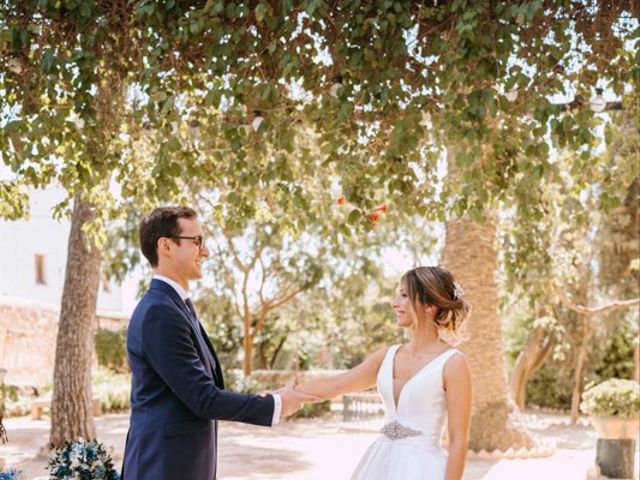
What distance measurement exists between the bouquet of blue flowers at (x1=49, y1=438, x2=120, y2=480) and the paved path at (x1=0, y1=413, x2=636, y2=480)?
589cm

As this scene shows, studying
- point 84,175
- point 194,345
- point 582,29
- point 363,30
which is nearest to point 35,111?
point 84,175

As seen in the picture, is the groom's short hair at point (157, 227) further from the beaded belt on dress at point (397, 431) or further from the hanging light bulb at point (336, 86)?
the hanging light bulb at point (336, 86)

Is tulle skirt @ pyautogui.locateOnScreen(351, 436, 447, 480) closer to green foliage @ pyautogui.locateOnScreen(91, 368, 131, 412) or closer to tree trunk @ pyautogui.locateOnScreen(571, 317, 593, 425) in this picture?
tree trunk @ pyautogui.locateOnScreen(571, 317, 593, 425)

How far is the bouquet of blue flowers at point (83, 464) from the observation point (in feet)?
14.4

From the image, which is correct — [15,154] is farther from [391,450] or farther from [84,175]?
[391,450]

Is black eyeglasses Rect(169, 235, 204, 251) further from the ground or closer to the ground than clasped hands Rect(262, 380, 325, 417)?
further from the ground

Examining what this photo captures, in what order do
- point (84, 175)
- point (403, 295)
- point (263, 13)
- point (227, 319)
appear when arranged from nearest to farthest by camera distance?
point (403, 295), point (263, 13), point (84, 175), point (227, 319)

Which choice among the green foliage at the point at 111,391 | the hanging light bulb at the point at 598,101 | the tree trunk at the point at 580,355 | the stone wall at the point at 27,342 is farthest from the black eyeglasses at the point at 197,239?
the stone wall at the point at 27,342

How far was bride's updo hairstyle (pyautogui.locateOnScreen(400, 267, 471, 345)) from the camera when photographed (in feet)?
11.6

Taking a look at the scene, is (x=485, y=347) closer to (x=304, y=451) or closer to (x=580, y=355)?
(x=304, y=451)

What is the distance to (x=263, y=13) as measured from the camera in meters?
4.76

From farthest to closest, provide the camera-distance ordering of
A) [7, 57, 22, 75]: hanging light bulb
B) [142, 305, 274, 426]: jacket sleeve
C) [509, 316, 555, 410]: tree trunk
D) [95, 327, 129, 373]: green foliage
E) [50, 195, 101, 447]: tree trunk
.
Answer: [95, 327, 129, 373]: green foliage < [509, 316, 555, 410]: tree trunk < [50, 195, 101, 447]: tree trunk < [7, 57, 22, 75]: hanging light bulb < [142, 305, 274, 426]: jacket sleeve

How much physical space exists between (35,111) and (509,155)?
3262 millimetres

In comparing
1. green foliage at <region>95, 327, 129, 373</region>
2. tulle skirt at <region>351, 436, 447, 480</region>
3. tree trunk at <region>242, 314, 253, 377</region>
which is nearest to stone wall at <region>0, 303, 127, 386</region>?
green foliage at <region>95, 327, 129, 373</region>
